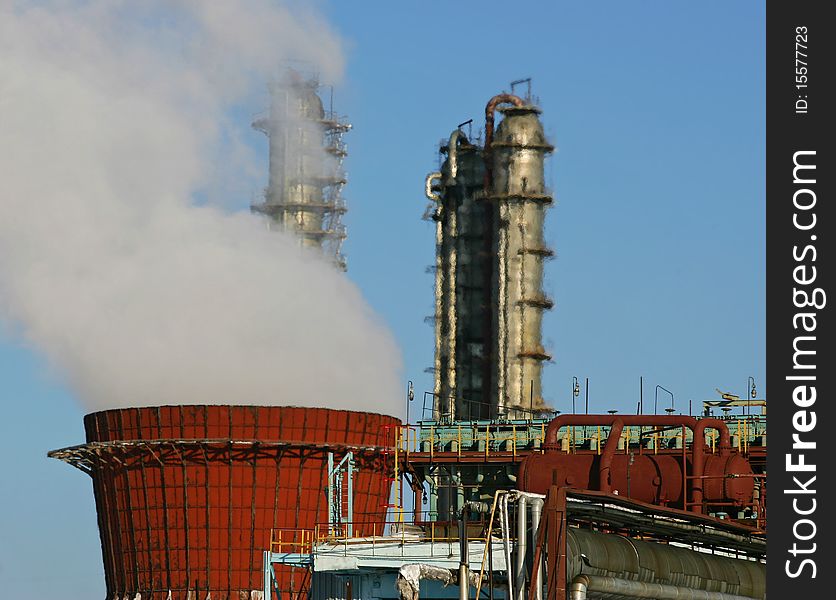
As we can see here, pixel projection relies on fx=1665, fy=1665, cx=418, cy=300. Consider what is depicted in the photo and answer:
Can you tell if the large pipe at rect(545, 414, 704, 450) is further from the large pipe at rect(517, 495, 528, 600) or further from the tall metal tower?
the tall metal tower

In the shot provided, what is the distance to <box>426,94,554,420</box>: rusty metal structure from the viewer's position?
8288cm

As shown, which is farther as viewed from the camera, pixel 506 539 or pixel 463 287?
pixel 463 287

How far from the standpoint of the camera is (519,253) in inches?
3273

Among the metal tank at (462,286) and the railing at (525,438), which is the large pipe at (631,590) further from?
the metal tank at (462,286)

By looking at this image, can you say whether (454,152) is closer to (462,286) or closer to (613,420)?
(462,286)

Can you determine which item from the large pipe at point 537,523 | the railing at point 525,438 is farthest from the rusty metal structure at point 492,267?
the large pipe at point 537,523

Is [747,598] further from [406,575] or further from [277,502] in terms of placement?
[277,502]

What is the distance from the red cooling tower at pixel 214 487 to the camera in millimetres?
63750

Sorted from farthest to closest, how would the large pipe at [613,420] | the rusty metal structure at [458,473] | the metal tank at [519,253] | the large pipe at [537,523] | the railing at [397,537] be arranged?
the metal tank at [519,253] → the large pipe at [613,420] → the railing at [397,537] → the rusty metal structure at [458,473] → the large pipe at [537,523]

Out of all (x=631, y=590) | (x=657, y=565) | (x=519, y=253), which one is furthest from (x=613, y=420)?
(x=519, y=253)

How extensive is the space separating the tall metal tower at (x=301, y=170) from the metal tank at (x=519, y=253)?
19.9 m

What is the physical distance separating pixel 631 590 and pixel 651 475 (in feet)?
44.6
